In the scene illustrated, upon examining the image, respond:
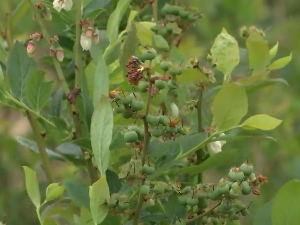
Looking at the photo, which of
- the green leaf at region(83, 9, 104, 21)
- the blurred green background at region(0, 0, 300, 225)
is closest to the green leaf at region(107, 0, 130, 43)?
the green leaf at region(83, 9, 104, 21)

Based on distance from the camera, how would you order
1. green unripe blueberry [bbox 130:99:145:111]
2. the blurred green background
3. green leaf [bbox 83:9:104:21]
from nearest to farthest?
green unripe blueberry [bbox 130:99:145:111], green leaf [bbox 83:9:104:21], the blurred green background

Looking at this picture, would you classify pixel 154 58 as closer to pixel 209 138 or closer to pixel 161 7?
pixel 209 138

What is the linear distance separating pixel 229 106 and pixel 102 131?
11cm

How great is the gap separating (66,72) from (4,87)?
0.27ft

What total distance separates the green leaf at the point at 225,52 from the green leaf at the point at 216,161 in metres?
0.08

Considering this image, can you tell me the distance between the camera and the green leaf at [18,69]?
61 cm

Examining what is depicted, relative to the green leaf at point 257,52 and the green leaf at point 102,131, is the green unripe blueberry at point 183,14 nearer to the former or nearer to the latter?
the green leaf at point 257,52

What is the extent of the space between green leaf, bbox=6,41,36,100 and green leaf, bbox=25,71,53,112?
0.6 inches

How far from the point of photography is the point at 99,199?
507 mm

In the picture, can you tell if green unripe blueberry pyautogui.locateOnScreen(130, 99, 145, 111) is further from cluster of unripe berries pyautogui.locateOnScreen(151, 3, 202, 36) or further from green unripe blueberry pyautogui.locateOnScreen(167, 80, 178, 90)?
cluster of unripe berries pyautogui.locateOnScreen(151, 3, 202, 36)

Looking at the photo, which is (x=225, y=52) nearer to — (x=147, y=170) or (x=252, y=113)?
(x=147, y=170)

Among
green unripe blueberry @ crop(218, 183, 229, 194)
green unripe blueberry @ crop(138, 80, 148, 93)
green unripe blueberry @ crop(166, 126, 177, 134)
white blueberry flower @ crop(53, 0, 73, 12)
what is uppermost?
white blueberry flower @ crop(53, 0, 73, 12)

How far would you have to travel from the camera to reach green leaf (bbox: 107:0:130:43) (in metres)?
0.58

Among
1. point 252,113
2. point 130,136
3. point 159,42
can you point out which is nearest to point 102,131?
point 130,136
